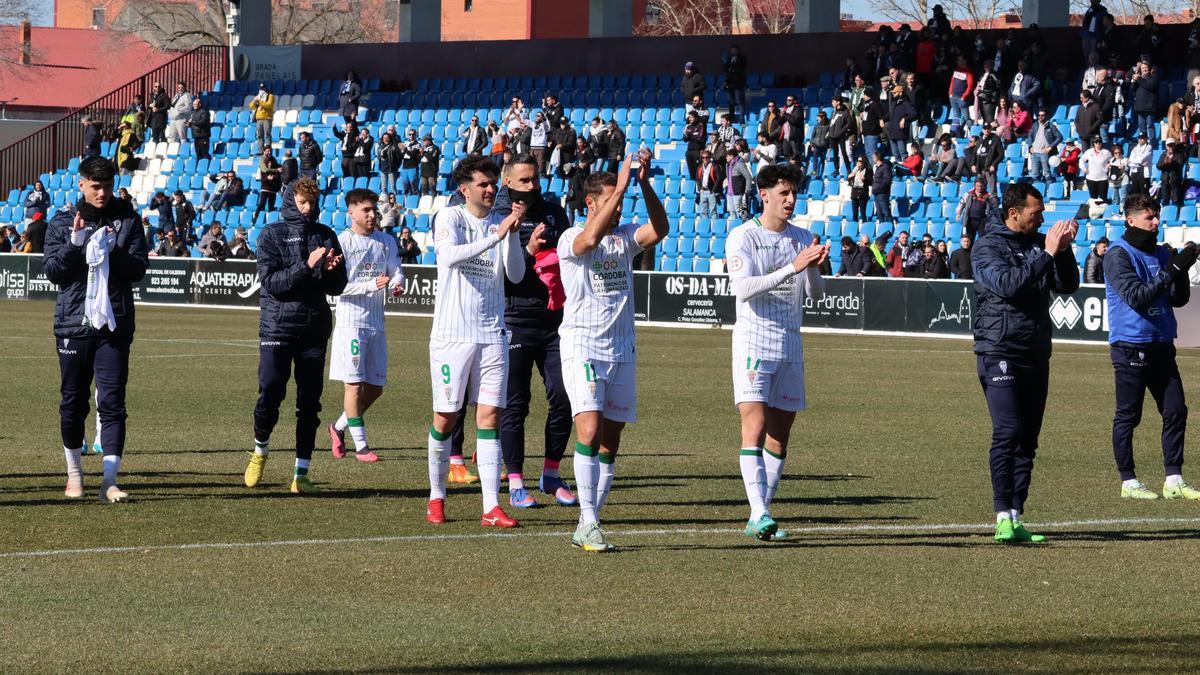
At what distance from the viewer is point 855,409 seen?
60.1 feet

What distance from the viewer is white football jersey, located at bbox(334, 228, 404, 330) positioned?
13.3 meters

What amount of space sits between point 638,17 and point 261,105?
44.9 metres

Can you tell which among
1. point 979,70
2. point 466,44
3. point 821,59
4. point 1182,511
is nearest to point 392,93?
point 466,44

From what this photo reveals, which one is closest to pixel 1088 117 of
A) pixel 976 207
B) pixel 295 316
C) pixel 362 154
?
pixel 976 207

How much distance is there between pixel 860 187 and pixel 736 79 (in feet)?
20.9

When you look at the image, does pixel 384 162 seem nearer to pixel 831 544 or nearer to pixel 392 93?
→ pixel 392 93

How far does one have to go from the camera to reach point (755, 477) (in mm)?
9445

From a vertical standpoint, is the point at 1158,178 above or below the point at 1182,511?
above

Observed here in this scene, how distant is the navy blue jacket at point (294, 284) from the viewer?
11.8m

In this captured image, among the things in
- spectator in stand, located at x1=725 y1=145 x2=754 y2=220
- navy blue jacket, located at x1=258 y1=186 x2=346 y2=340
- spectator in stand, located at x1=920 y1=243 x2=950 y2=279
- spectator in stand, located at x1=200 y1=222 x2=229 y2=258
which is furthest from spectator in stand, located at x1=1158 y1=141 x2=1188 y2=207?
navy blue jacket, located at x1=258 y1=186 x2=346 y2=340

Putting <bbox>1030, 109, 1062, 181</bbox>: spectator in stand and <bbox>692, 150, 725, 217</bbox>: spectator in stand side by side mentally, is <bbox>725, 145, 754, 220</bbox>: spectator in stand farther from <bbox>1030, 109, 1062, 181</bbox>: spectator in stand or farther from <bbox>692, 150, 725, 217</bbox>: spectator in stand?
<bbox>1030, 109, 1062, 181</bbox>: spectator in stand

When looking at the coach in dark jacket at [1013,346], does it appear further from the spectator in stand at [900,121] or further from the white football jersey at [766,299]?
the spectator in stand at [900,121]

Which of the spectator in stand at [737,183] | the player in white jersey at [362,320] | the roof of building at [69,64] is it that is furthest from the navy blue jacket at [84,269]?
the roof of building at [69,64]

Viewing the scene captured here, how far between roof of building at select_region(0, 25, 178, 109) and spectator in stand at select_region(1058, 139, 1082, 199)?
54807 mm
